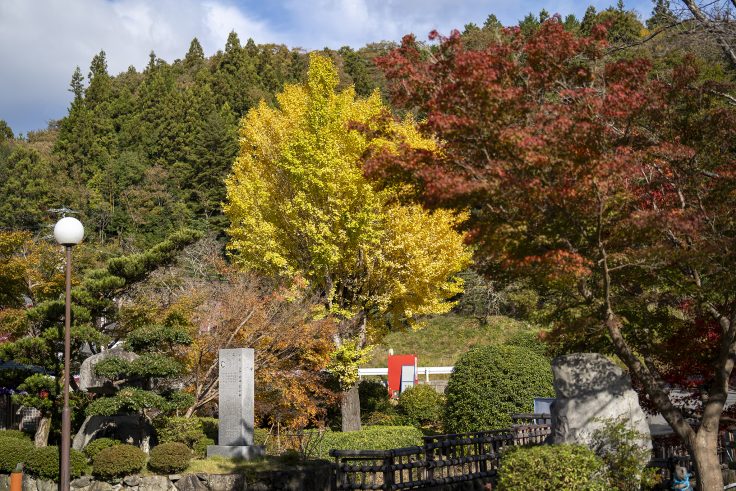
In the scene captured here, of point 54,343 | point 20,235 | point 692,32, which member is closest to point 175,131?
point 20,235

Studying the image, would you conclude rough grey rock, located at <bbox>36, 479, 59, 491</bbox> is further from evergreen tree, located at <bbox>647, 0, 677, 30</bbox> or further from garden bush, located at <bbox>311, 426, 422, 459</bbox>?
evergreen tree, located at <bbox>647, 0, 677, 30</bbox>

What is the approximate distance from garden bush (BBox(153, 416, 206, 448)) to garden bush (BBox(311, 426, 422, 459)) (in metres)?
2.98

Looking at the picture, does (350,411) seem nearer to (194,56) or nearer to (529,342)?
(529,342)

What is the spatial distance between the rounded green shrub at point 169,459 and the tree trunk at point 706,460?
8342mm

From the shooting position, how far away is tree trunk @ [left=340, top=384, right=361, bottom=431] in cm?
1988

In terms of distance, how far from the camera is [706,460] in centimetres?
837

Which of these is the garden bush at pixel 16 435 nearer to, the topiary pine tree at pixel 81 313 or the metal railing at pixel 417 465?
the topiary pine tree at pixel 81 313

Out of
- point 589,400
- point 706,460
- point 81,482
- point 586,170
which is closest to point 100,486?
point 81,482

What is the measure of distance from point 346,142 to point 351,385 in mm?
6859

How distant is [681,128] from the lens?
904 cm

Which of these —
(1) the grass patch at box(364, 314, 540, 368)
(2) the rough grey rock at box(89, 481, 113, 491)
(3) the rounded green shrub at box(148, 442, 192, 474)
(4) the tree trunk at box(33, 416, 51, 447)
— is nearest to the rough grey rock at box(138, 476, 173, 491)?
(3) the rounded green shrub at box(148, 442, 192, 474)

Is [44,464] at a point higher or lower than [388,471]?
higher

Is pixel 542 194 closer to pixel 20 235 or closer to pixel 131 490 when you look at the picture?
pixel 131 490

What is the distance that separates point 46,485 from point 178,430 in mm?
2623
